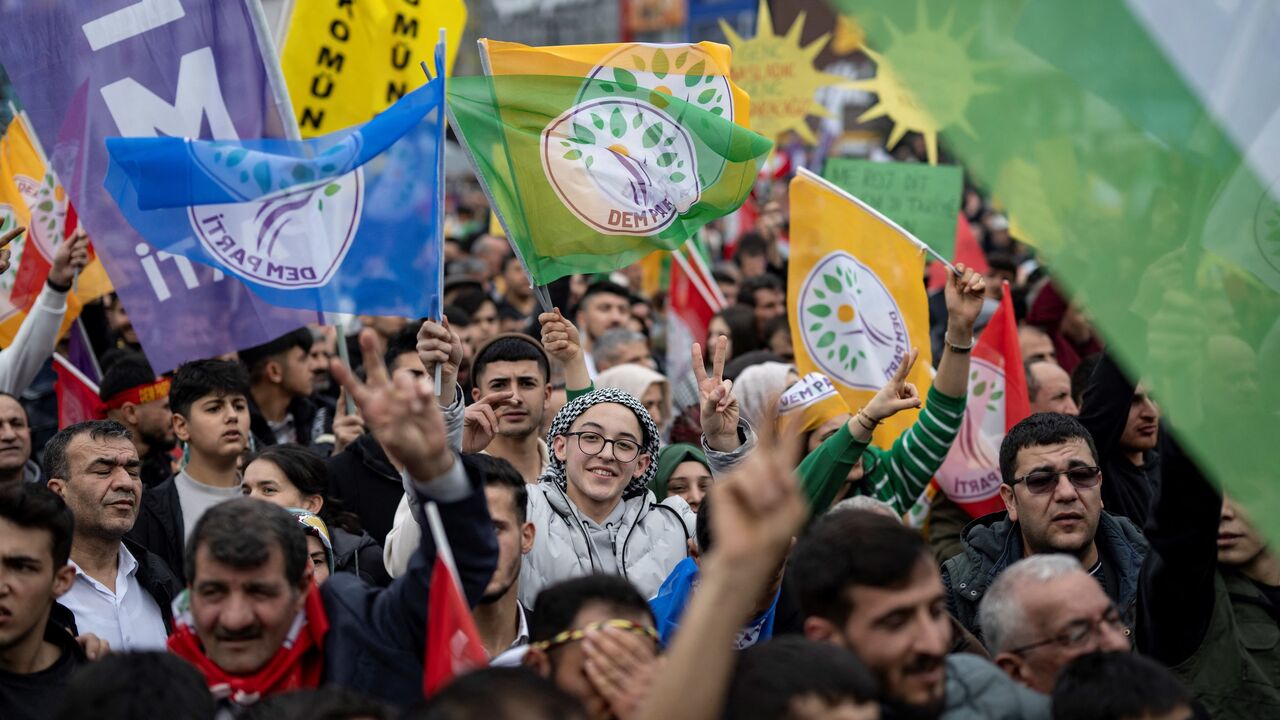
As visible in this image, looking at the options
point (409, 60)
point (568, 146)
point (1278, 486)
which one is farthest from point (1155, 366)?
point (409, 60)

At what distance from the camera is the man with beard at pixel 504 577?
397cm

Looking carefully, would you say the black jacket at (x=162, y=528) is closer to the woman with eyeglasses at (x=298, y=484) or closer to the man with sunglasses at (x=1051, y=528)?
the woman with eyeglasses at (x=298, y=484)

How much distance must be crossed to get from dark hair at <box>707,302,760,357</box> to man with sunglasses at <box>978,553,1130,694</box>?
5.36 m

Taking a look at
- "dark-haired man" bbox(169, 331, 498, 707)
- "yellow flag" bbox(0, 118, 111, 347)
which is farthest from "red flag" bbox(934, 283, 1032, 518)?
"yellow flag" bbox(0, 118, 111, 347)

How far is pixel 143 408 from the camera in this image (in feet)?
22.9

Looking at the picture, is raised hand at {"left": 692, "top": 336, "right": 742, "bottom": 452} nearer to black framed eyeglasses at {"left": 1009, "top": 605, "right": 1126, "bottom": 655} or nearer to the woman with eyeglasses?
the woman with eyeglasses

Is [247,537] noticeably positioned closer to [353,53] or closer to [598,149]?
[598,149]

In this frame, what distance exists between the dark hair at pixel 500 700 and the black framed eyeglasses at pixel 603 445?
229 cm

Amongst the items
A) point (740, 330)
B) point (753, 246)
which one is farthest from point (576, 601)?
point (753, 246)

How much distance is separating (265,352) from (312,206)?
2.28m

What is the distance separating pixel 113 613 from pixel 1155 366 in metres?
3.39

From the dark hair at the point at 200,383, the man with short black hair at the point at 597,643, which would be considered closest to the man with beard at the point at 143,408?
the dark hair at the point at 200,383

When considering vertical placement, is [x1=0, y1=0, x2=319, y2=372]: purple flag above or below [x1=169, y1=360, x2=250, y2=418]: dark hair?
above

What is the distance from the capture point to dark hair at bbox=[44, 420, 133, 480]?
5.10m
